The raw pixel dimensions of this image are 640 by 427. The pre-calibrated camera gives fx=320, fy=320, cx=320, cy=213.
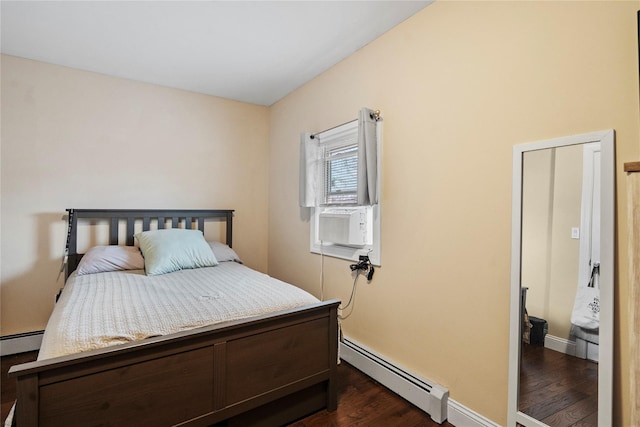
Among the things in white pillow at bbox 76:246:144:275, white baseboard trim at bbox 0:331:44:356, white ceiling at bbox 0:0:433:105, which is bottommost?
white baseboard trim at bbox 0:331:44:356

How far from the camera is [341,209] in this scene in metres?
2.71

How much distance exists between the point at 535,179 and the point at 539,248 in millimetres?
318

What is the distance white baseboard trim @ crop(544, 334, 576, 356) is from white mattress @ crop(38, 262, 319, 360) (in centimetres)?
122

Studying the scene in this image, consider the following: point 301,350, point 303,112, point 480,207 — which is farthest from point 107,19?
point 480,207

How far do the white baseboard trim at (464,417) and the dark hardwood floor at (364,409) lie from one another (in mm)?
56

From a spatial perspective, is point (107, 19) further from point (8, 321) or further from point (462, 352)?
point (462, 352)

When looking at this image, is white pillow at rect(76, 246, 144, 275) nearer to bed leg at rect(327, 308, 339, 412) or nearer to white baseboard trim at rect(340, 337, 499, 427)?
bed leg at rect(327, 308, 339, 412)

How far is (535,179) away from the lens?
4.86ft

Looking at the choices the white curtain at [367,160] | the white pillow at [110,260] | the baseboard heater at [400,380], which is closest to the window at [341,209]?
the white curtain at [367,160]

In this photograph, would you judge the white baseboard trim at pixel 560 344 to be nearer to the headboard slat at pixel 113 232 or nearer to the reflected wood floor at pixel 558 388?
the reflected wood floor at pixel 558 388

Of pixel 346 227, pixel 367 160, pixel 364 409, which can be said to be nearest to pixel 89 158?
pixel 346 227

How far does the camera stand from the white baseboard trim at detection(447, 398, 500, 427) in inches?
65.0

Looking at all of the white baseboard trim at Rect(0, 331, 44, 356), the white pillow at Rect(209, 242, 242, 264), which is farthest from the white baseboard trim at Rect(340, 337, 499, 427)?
the white baseboard trim at Rect(0, 331, 44, 356)

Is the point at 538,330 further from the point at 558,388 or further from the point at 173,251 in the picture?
the point at 173,251
